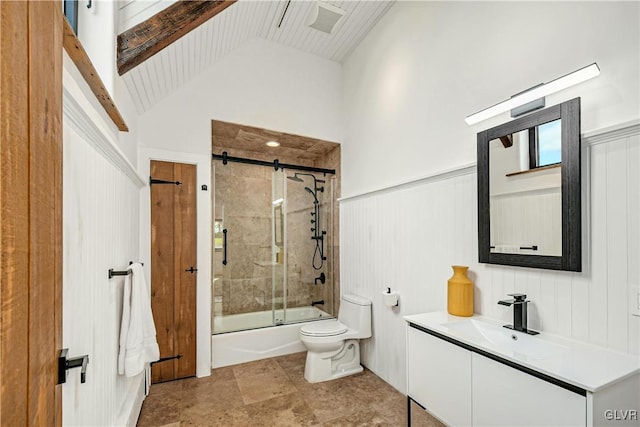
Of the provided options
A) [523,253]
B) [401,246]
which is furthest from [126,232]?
[523,253]

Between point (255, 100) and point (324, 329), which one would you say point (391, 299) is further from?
point (255, 100)

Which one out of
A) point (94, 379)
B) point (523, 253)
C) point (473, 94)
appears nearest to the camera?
point (94, 379)

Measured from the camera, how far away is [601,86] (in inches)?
57.4

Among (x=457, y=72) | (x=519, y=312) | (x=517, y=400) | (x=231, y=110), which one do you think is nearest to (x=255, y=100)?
(x=231, y=110)

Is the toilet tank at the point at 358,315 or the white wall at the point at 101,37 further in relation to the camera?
the toilet tank at the point at 358,315

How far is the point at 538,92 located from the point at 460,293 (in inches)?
47.2

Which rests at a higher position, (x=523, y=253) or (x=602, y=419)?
(x=523, y=253)

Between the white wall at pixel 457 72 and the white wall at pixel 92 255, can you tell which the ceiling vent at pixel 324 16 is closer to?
the white wall at pixel 457 72

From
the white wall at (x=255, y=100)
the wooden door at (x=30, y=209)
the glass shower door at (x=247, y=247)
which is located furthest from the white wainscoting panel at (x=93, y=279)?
the glass shower door at (x=247, y=247)

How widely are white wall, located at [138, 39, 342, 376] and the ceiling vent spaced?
19.6 inches

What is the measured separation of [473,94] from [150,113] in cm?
258

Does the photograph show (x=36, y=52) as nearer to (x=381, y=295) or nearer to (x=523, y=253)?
(x=523, y=253)

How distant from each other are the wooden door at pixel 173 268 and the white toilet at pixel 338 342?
1056 millimetres

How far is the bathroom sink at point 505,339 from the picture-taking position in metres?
1.46
